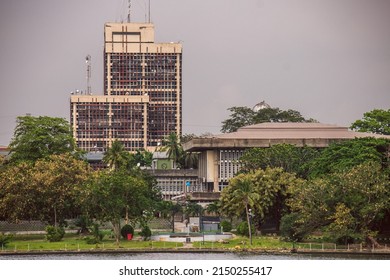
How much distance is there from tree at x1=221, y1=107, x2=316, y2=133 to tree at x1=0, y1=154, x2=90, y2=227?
26.0m

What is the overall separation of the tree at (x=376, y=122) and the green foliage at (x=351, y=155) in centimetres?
1328

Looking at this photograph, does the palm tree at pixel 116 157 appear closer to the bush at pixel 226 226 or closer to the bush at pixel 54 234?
the bush at pixel 226 226

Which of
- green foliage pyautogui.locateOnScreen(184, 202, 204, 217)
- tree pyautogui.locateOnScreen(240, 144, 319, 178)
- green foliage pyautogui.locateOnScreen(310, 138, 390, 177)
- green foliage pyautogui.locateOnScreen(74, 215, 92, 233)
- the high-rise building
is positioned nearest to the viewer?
green foliage pyautogui.locateOnScreen(310, 138, 390, 177)

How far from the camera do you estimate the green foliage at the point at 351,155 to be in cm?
3906

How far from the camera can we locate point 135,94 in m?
97.8

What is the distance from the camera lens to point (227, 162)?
5484cm

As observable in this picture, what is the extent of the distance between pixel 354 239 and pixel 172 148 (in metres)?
32.8

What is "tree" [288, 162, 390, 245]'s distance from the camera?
112ft

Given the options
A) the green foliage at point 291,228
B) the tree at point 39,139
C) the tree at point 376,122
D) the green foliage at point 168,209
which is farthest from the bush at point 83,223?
the tree at point 376,122

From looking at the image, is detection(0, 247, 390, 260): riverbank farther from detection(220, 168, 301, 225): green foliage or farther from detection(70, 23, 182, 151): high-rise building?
detection(70, 23, 182, 151): high-rise building

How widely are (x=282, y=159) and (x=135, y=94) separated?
5366 centimetres

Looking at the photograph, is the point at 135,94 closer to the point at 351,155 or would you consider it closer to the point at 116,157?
the point at 116,157

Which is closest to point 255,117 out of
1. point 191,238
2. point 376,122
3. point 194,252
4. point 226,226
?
point 376,122

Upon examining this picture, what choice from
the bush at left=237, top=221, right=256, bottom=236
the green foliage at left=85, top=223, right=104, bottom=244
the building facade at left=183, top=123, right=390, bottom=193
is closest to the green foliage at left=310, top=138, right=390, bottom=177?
the bush at left=237, top=221, right=256, bottom=236
